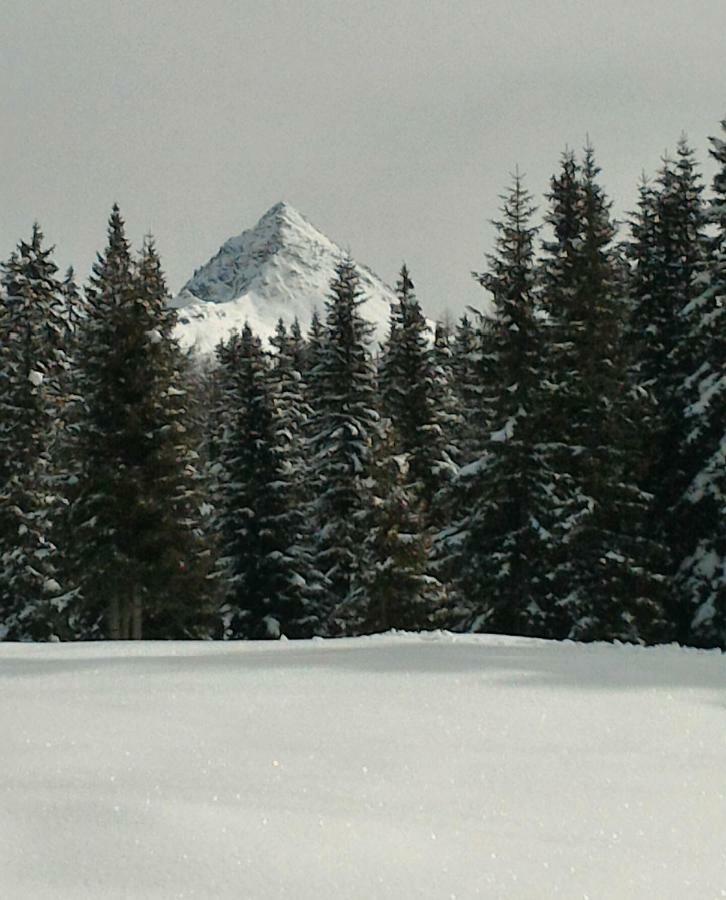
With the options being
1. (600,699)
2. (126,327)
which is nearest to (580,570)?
(126,327)

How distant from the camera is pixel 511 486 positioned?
2334 centimetres

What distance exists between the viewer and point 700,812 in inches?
160

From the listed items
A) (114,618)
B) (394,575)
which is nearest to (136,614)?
(114,618)

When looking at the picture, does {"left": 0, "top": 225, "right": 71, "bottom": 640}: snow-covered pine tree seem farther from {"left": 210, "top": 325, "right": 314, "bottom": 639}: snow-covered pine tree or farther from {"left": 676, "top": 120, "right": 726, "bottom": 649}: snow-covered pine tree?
{"left": 676, "top": 120, "right": 726, "bottom": 649}: snow-covered pine tree

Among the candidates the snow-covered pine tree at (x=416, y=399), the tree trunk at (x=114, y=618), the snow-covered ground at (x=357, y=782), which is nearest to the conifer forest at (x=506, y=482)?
the tree trunk at (x=114, y=618)

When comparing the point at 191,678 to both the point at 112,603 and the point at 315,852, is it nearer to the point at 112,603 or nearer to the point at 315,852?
the point at 315,852

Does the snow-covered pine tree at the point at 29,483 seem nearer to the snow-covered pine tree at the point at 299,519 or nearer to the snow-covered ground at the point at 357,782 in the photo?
the snow-covered pine tree at the point at 299,519

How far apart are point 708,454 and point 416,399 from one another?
12700 millimetres

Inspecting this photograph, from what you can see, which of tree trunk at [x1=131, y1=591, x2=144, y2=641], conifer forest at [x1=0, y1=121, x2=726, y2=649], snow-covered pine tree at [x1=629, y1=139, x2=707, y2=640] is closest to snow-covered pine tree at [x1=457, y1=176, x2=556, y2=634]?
conifer forest at [x1=0, y1=121, x2=726, y2=649]

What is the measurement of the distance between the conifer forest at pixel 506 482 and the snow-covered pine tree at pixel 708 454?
54mm

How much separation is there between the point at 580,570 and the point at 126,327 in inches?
530

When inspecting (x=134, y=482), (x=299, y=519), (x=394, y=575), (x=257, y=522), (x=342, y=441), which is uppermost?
(x=342, y=441)

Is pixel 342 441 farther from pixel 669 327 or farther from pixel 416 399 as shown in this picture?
pixel 669 327

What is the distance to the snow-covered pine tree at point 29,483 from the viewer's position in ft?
89.4
